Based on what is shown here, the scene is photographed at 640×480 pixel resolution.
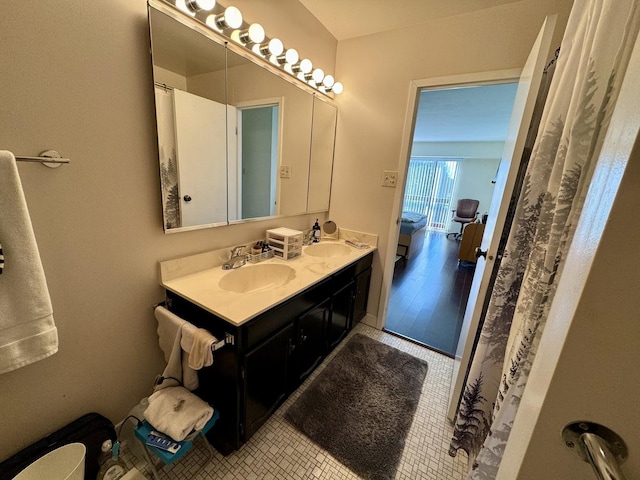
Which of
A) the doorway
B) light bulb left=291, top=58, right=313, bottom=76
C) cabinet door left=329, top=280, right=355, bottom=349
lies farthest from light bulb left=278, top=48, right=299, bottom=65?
cabinet door left=329, top=280, right=355, bottom=349

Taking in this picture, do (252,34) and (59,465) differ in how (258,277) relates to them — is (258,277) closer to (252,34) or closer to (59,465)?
(59,465)

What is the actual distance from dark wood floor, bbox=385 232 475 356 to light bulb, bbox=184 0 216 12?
2.52 m

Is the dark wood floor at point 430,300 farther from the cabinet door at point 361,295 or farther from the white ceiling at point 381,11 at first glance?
Answer: the white ceiling at point 381,11

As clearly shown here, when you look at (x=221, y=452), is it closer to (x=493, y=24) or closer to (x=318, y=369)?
(x=318, y=369)

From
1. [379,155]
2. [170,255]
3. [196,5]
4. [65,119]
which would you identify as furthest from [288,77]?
[170,255]

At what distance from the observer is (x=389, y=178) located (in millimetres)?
2023

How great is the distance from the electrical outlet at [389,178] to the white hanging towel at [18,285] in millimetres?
1958

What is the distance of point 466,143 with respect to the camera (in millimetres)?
6301

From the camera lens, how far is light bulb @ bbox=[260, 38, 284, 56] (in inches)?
56.8

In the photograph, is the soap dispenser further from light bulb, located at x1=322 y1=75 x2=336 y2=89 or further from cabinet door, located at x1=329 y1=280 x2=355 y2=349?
light bulb, located at x1=322 y1=75 x2=336 y2=89

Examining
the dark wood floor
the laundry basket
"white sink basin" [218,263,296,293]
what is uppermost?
"white sink basin" [218,263,296,293]

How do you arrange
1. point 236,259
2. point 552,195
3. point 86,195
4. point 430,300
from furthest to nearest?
point 430,300 < point 236,259 < point 86,195 < point 552,195

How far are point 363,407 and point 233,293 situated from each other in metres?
1.07

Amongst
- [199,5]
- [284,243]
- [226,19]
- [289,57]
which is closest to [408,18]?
[289,57]
